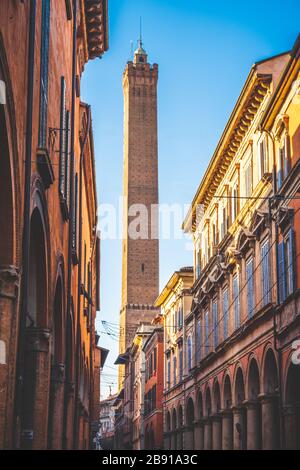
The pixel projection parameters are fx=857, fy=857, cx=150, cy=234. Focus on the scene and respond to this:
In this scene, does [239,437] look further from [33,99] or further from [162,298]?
[162,298]

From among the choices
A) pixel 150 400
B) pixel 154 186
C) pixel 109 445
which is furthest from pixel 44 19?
pixel 109 445

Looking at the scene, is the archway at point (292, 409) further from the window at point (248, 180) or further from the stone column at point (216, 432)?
the stone column at point (216, 432)

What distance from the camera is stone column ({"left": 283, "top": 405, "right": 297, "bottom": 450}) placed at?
80.5 ft

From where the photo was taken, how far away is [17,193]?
11602mm

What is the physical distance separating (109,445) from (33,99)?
11935 centimetres

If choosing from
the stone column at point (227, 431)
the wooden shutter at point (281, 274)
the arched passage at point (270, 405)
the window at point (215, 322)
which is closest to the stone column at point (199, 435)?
the window at point (215, 322)

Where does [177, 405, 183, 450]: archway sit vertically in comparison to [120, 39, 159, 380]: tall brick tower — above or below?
below

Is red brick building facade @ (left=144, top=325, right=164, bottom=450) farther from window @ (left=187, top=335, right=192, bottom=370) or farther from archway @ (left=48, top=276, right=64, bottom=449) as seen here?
archway @ (left=48, top=276, right=64, bottom=449)

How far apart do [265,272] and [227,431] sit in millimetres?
9285

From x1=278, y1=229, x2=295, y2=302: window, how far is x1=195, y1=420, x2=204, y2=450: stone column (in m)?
17.3

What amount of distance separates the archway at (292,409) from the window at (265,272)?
332 cm

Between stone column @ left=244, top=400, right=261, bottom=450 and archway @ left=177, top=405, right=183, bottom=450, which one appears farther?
archway @ left=177, top=405, right=183, bottom=450

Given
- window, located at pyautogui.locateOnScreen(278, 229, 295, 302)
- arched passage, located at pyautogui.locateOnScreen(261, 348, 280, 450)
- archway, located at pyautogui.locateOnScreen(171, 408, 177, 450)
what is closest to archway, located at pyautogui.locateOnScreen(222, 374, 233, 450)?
arched passage, located at pyautogui.locateOnScreen(261, 348, 280, 450)

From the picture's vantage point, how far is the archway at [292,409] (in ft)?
80.6
